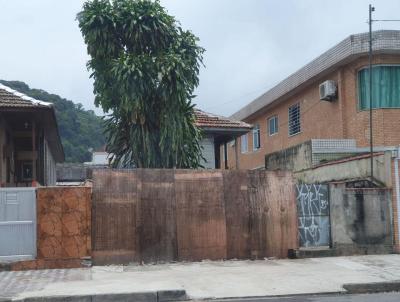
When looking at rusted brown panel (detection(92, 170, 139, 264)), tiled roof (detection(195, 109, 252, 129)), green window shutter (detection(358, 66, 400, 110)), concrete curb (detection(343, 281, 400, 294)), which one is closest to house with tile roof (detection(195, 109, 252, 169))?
tiled roof (detection(195, 109, 252, 129))

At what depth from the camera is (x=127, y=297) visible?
10039 millimetres

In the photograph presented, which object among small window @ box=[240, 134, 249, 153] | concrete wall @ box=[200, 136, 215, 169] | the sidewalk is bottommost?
the sidewalk

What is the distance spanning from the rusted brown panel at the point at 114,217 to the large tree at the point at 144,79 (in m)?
3.21

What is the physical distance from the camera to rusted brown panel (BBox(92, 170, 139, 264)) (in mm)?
13352

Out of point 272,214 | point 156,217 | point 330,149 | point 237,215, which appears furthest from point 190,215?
point 330,149

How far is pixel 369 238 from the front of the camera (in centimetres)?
1520

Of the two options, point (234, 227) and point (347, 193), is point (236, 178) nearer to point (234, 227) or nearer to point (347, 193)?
point (234, 227)

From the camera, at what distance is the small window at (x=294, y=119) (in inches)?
994

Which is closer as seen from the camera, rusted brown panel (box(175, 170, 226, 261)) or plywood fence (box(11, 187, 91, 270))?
plywood fence (box(11, 187, 91, 270))

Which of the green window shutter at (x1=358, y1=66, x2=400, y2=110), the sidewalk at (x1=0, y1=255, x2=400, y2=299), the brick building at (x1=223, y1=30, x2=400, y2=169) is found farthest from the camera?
the green window shutter at (x1=358, y1=66, x2=400, y2=110)

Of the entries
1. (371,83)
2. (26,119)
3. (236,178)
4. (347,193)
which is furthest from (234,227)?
(26,119)

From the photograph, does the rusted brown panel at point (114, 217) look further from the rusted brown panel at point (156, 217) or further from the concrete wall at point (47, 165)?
the concrete wall at point (47, 165)

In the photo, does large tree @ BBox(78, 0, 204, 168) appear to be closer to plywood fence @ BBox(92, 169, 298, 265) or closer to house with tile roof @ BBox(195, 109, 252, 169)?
plywood fence @ BBox(92, 169, 298, 265)

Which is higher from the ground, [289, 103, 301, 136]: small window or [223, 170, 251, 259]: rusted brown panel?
[289, 103, 301, 136]: small window
